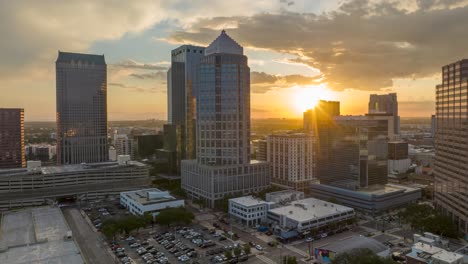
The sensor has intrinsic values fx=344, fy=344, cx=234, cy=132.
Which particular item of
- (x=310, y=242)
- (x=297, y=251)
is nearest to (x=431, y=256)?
(x=297, y=251)

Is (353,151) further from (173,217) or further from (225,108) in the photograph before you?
(173,217)

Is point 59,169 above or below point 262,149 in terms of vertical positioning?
below

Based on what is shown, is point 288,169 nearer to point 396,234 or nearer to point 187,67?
point 396,234

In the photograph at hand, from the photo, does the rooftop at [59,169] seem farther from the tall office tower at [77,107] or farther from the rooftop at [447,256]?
the rooftop at [447,256]

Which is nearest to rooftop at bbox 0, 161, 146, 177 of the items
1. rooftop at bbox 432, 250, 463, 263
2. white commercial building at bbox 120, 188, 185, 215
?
white commercial building at bbox 120, 188, 185, 215

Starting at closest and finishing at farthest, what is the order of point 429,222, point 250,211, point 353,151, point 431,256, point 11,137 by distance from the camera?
point 431,256, point 429,222, point 250,211, point 353,151, point 11,137

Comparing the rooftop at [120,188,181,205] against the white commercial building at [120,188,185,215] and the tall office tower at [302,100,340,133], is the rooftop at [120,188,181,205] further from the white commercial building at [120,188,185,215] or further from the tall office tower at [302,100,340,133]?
Answer: the tall office tower at [302,100,340,133]

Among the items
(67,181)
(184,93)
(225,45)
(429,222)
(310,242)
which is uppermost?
(225,45)
